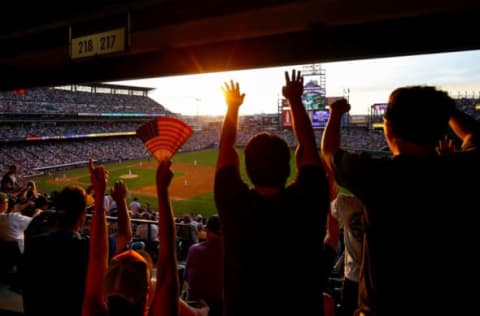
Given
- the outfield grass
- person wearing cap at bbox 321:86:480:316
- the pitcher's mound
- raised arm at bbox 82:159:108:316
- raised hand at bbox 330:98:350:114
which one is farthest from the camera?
the pitcher's mound

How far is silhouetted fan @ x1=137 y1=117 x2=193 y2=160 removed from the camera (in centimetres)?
176

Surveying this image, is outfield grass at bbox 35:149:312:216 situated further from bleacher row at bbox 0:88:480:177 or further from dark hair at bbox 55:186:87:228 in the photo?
dark hair at bbox 55:186:87:228

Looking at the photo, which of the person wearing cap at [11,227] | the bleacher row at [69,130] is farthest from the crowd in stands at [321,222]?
the bleacher row at [69,130]

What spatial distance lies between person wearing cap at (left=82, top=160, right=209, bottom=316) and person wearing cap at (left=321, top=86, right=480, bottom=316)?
0.80 meters

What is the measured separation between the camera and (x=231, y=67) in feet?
12.3

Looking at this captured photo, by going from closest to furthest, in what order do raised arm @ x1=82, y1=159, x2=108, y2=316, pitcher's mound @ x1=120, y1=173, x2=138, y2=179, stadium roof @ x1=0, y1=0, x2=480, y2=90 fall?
raised arm @ x1=82, y1=159, x2=108, y2=316 < stadium roof @ x1=0, y1=0, x2=480, y2=90 < pitcher's mound @ x1=120, y1=173, x2=138, y2=179

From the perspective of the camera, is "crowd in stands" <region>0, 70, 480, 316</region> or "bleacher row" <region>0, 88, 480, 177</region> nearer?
"crowd in stands" <region>0, 70, 480, 316</region>

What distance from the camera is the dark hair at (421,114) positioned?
4.83 ft

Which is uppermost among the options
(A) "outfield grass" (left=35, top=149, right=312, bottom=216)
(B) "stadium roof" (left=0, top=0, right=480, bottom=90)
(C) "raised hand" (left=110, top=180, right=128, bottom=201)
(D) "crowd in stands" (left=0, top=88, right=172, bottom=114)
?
(D) "crowd in stands" (left=0, top=88, right=172, bottom=114)

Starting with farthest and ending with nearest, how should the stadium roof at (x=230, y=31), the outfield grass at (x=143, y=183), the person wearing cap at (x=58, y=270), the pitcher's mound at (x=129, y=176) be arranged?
the pitcher's mound at (x=129, y=176)
the outfield grass at (x=143, y=183)
the stadium roof at (x=230, y=31)
the person wearing cap at (x=58, y=270)

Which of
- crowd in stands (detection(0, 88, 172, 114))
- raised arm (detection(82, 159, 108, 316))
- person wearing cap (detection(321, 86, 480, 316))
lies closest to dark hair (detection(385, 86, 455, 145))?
person wearing cap (detection(321, 86, 480, 316))

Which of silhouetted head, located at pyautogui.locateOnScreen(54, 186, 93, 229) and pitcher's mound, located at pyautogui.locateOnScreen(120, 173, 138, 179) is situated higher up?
silhouetted head, located at pyautogui.locateOnScreen(54, 186, 93, 229)

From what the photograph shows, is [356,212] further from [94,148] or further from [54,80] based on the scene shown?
[94,148]

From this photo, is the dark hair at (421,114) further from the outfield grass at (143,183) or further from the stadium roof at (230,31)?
the outfield grass at (143,183)
